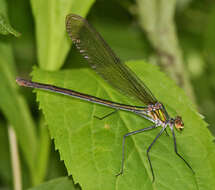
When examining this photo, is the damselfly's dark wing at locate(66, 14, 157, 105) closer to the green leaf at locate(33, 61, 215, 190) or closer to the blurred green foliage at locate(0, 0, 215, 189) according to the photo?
the green leaf at locate(33, 61, 215, 190)

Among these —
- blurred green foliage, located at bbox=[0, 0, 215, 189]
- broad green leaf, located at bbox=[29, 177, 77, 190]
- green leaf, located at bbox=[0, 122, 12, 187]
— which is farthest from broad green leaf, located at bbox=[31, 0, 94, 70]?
green leaf, located at bbox=[0, 122, 12, 187]

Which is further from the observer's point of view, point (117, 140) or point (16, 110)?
point (16, 110)

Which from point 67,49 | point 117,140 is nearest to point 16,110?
point 67,49

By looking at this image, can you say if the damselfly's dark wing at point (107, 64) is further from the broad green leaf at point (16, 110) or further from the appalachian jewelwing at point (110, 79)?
the broad green leaf at point (16, 110)

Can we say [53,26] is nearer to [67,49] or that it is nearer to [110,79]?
[67,49]

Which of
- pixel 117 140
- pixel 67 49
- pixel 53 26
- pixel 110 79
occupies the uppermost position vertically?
pixel 53 26
